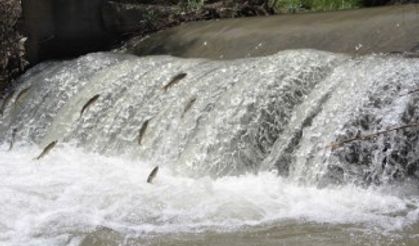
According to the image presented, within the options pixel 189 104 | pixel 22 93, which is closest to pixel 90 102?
pixel 189 104

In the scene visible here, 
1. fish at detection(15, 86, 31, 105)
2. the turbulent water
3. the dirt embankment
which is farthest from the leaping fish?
the turbulent water

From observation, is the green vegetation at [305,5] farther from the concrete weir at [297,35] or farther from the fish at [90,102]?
the fish at [90,102]

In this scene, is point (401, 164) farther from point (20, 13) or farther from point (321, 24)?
point (20, 13)

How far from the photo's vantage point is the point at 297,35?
7.50m

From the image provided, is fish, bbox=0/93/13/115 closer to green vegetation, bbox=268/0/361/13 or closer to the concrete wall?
the concrete wall

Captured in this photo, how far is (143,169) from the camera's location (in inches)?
251

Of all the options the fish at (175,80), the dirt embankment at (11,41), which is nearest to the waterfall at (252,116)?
the fish at (175,80)

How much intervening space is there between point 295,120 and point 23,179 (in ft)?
7.59

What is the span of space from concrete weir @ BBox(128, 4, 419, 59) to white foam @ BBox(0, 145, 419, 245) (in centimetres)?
192

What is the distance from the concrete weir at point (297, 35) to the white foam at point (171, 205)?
1915 millimetres

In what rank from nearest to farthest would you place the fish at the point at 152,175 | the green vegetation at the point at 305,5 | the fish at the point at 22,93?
the fish at the point at 152,175 < the fish at the point at 22,93 < the green vegetation at the point at 305,5

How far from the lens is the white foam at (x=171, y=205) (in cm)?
434

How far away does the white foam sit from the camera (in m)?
4.34

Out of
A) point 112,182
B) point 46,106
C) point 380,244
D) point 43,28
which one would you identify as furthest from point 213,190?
point 43,28
